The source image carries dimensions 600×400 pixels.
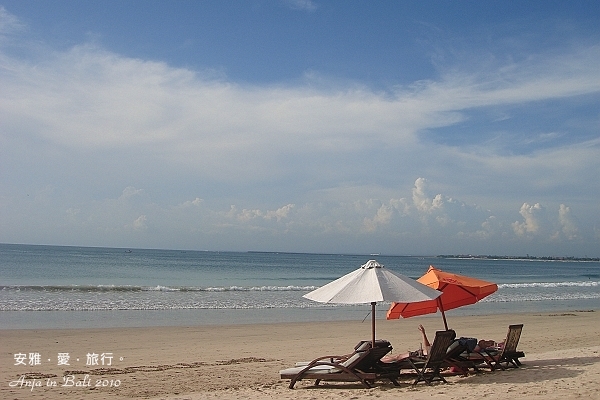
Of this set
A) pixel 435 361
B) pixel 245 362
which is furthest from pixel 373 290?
pixel 245 362

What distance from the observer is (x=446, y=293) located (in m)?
10.6

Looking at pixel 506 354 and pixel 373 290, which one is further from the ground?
pixel 373 290

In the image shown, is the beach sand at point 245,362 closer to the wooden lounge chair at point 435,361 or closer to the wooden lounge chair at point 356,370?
the wooden lounge chair at point 356,370

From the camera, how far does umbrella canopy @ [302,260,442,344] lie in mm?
8500

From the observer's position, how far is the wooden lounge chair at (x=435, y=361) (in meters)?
8.80

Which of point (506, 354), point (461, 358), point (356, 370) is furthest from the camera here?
point (506, 354)

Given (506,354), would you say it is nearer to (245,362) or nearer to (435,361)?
(435,361)

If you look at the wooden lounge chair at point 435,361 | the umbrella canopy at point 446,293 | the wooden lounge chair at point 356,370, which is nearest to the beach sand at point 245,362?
the wooden lounge chair at point 356,370

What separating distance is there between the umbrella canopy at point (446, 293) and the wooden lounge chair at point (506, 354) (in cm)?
83

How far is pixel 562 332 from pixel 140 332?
1323 centimetres

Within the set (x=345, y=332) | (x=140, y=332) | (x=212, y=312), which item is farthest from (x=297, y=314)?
(x=140, y=332)

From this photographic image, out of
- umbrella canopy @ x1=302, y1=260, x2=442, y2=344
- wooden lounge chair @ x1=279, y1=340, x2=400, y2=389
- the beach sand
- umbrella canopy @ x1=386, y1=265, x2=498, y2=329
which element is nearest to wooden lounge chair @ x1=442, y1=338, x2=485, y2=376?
the beach sand

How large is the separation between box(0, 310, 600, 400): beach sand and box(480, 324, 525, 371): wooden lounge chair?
10.5 inches

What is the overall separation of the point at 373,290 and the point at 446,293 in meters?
2.64
